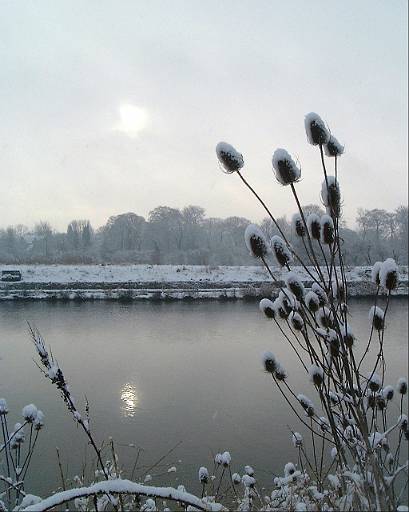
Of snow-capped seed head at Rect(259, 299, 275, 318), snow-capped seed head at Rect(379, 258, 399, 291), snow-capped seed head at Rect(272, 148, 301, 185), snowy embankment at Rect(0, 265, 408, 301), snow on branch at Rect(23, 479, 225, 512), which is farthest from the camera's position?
snowy embankment at Rect(0, 265, 408, 301)

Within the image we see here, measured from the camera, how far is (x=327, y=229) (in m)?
1.25

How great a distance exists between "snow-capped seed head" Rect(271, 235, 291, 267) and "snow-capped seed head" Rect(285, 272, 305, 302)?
63mm

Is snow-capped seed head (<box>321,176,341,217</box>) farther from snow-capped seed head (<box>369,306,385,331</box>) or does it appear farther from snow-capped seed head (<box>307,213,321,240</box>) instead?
snow-capped seed head (<box>369,306,385,331</box>)

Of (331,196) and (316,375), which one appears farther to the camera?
(316,375)

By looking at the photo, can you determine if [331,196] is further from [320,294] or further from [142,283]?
[142,283]

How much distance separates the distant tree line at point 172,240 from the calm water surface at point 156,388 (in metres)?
0.67

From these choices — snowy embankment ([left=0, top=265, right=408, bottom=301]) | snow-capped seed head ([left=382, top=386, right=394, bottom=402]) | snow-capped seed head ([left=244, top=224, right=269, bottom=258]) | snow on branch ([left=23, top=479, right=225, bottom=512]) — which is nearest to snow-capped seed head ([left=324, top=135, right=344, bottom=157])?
snow-capped seed head ([left=244, top=224, right=269, bottom=258])

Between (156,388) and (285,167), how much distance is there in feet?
12.9

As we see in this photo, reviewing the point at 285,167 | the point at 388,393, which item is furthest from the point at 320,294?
the point at 388,393

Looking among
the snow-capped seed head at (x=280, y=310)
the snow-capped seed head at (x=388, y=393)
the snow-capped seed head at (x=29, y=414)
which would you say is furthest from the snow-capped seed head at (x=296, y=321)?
the snow-capped seed head at (x=29, y=414)

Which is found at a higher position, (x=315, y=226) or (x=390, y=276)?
(x=315, y=226)

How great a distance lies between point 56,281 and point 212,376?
309 cm

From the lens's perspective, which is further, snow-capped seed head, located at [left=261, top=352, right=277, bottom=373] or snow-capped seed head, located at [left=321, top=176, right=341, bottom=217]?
snow-capped seed head, located at [left=261, top=352, right=277, bottom=373]

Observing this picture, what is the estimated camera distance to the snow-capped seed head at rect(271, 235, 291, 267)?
1.23m
